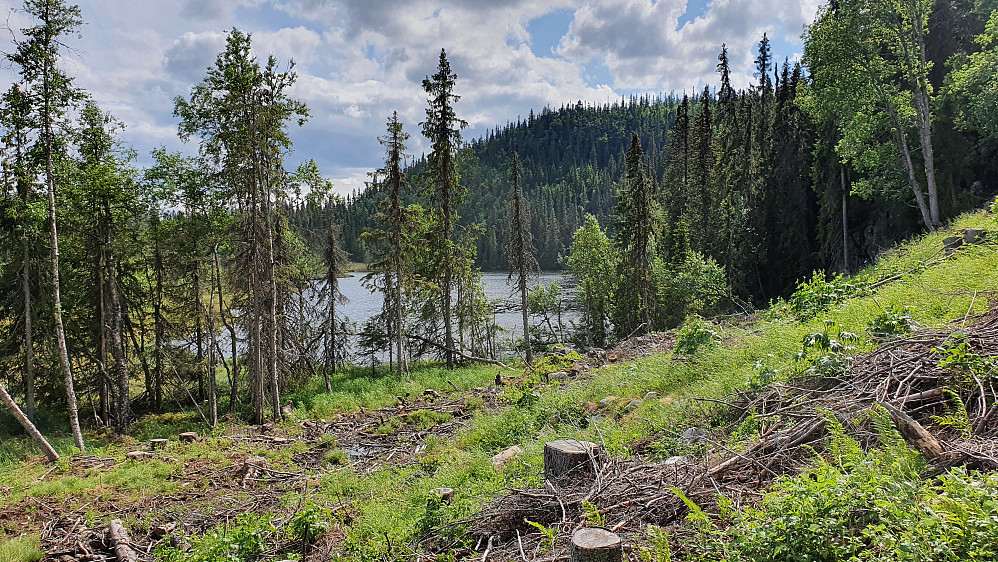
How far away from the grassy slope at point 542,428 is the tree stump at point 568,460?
1.07 feet

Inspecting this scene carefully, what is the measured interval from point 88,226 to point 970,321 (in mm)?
21612

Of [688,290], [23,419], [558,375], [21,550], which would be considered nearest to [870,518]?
[21,550]

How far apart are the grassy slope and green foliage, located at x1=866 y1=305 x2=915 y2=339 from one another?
6.9 inches

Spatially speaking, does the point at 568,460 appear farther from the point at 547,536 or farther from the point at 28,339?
the point at 28,339

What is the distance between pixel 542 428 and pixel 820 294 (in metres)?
5.08

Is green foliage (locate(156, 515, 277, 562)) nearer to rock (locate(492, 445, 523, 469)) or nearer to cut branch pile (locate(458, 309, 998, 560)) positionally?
cut branch pile (locate(458, 309, 998, 560))

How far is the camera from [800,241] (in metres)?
33.8

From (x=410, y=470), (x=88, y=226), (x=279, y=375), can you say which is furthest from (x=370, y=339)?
(x=410, y=470)

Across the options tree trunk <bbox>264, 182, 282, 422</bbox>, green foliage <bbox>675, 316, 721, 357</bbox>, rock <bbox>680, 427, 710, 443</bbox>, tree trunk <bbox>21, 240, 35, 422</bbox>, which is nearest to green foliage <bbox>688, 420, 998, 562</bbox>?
rock <bbox>680, 427, 710, 443</bbox>

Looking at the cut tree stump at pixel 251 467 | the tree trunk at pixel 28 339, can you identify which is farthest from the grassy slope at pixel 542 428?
the tree trunk at pixel 28 339

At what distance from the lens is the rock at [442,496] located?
5.31m

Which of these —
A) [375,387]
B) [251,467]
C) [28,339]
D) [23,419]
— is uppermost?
[28,339]

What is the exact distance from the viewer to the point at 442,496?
18.0 feet

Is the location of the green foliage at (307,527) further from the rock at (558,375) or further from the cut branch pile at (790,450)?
Answer: the rock at (558,375)
